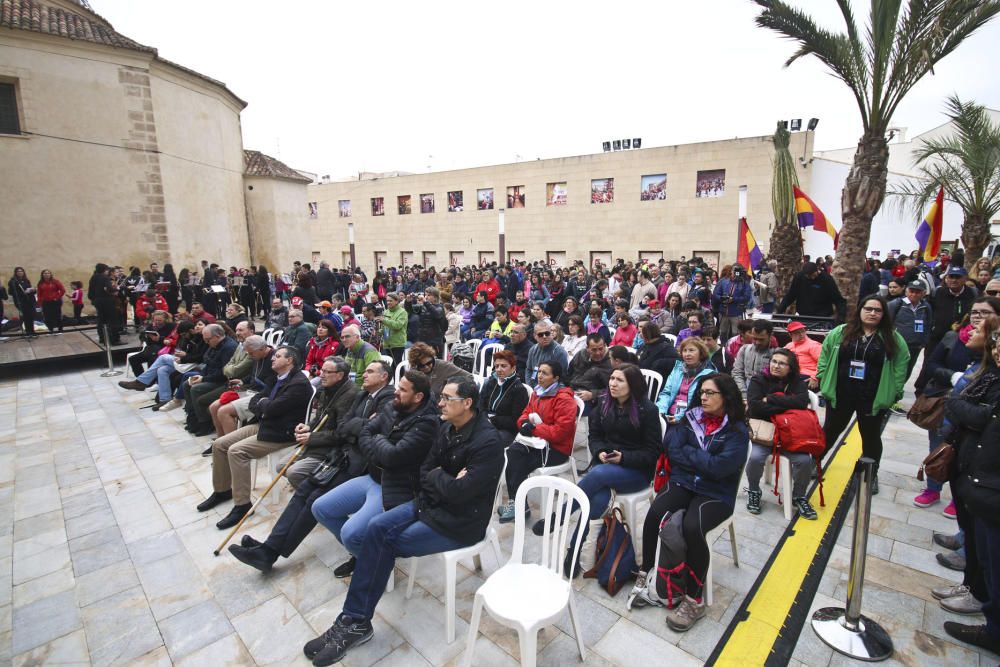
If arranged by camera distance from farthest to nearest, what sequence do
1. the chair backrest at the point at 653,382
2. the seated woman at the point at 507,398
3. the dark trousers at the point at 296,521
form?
the chair backrest at the point at 653,382 < the seated woman at the point at 507,398 < the dark trousers at the point at 296,521

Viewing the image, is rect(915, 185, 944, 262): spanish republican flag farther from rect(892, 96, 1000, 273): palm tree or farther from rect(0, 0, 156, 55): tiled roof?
rect(0, 0, 156, 55): tiled roof

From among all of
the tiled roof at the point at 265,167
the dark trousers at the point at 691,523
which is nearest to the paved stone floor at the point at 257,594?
the dark trousers at the point at 691,523

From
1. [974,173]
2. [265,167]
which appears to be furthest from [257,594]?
[265,167]

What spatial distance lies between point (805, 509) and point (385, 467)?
11.4 ft

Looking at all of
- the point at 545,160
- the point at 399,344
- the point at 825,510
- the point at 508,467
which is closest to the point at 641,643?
the point at 508,467

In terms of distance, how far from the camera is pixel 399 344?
7.47 metres

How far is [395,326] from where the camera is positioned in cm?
735

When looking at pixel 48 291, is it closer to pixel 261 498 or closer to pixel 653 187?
pixel 261 498

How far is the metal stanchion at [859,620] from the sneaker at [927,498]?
6.01 feet

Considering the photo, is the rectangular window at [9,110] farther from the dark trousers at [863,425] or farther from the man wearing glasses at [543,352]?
the dark trousers at [863,425]

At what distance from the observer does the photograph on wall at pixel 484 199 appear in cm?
2566

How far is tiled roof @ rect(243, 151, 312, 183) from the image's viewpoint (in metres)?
21.3

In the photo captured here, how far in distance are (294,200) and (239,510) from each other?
2158 cm

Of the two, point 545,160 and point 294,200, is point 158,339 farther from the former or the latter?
point 545,160
